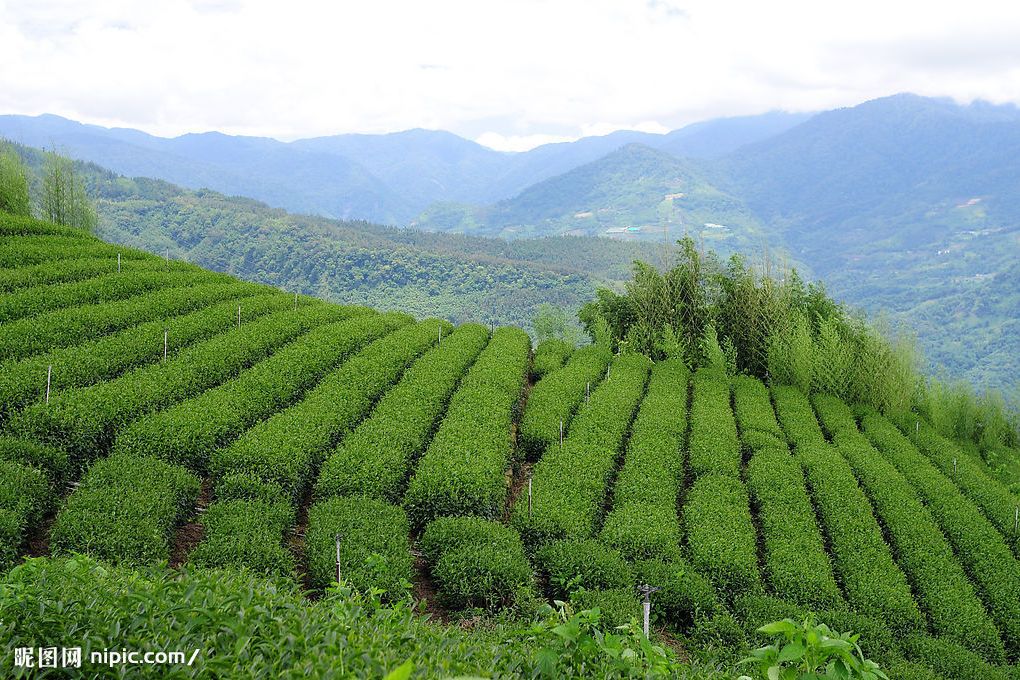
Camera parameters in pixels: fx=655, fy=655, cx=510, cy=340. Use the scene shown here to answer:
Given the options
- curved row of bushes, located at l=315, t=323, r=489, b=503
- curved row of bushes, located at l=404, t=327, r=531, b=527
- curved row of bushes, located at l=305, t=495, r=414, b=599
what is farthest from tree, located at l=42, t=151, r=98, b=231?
curved row of bushes, located at l=305, t=495, r=414, b=599

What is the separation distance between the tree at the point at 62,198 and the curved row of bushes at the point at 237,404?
83.9 ft

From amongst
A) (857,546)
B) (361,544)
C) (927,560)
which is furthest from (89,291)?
(927,560)

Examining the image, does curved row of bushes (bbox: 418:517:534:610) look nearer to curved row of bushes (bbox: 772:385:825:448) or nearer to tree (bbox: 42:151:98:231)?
curved row of bushes (bbox: 772:385:825:448)

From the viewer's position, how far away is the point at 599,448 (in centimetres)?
1515

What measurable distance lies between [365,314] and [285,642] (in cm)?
2144

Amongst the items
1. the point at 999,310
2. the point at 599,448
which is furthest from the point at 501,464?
the point at 999,310

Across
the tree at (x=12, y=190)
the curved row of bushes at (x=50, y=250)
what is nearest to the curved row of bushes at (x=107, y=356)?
the curved row of bushes at (x=50, y=250)

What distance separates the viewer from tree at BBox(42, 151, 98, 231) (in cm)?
3616

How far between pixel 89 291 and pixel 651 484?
1623 cm

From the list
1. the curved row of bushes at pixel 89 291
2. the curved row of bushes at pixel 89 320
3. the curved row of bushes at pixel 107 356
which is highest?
the curved row of bushes at pixel 89 291

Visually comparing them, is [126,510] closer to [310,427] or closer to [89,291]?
[310,427]

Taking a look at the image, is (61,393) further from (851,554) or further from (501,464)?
(851,554)

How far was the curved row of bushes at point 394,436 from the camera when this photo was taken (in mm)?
Result: 12016

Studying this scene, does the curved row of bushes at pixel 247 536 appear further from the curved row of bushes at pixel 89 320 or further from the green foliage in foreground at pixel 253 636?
the curved row of bushes at pixel 89 320
